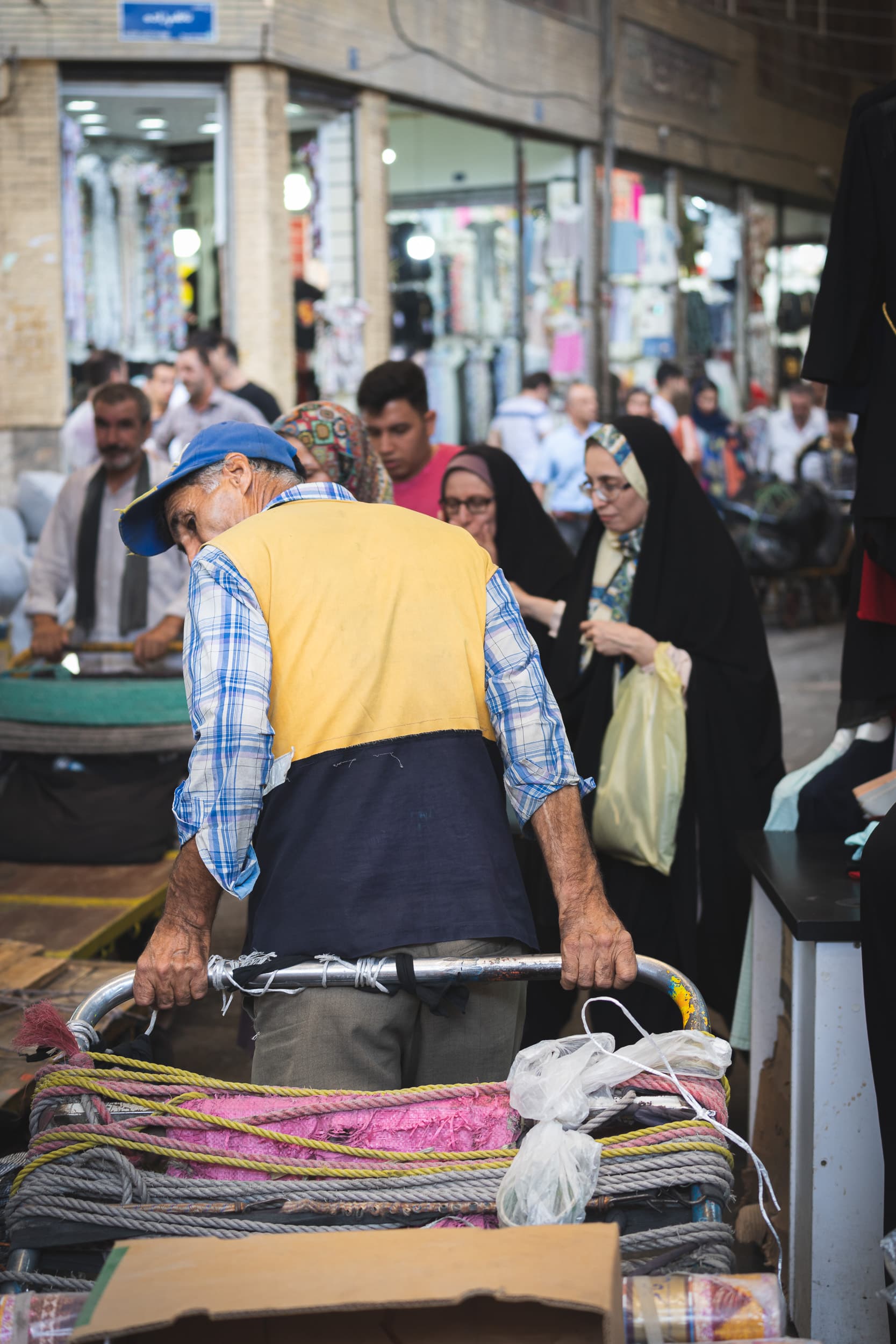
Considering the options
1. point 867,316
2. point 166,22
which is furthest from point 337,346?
point 867,316

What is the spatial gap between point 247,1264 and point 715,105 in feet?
70.6

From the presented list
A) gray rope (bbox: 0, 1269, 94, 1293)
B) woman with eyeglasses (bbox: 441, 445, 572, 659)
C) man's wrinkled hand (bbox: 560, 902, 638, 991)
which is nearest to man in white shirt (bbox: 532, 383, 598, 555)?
woman with eyeglasses (bbox: 441, 445, 572, 659)

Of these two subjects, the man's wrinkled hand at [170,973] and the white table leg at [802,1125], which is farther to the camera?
the white table leg at [802,1125]

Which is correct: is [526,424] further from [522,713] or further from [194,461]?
[522,713]

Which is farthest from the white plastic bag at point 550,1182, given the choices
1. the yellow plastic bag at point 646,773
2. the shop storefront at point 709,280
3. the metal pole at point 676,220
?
the metal pole at point 676,220

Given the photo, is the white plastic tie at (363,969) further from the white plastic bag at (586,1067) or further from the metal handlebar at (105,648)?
the metal handlebar at (105,648)

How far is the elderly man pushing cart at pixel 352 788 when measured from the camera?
203 centimetres

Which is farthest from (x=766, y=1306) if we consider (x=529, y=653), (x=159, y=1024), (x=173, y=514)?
(x=159, y=1024)

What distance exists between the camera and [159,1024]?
3678mm

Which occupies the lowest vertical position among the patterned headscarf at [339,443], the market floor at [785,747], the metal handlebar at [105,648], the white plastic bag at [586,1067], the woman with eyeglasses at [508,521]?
the market floor at [785,747]

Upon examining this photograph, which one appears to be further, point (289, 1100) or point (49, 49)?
point (49, 49)

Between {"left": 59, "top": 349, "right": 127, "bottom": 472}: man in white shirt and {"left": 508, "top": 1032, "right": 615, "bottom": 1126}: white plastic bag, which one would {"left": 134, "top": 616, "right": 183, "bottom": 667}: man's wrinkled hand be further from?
{"left": 59, "top": 349, "right": 127, "bottom": 472}: man in white shirt

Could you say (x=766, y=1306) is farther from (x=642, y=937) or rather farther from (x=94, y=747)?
(x=94, y=747)

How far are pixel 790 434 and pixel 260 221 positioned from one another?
21.0 ft
